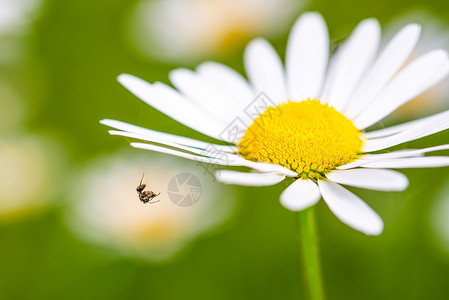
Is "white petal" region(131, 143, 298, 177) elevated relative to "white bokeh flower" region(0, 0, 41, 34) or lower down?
→ lower down

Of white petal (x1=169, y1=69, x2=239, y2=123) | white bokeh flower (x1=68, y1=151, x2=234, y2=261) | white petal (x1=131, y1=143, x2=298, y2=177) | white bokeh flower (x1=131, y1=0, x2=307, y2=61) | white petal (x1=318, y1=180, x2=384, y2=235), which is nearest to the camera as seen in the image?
white petal (x1=318, y1=180, x2=384, y2=235)

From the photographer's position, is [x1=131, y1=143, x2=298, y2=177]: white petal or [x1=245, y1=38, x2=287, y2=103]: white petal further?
[x1=245, y1=38, x2=287, y2=103]: white petal

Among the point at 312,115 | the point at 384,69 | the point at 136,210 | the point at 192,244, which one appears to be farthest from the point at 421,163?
the point at 136,210

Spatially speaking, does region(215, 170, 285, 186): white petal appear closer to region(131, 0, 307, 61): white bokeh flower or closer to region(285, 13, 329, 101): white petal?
region(285, 13, 329, 101): white petal

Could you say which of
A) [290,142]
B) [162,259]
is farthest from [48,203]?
[290,142]

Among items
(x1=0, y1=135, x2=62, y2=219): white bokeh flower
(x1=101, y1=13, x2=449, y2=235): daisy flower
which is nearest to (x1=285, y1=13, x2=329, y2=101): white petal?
(x1=101, y1=13, x2=449, y2=235): daisy flower

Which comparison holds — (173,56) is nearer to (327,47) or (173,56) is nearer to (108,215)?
(108,215)
